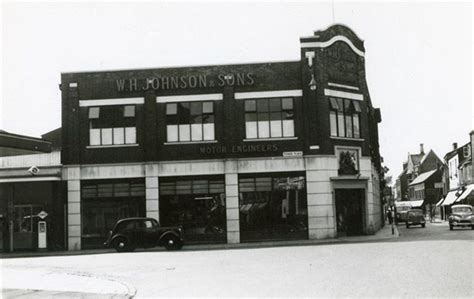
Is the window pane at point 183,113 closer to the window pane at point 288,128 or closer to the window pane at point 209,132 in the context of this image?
the window pane at point 209,132

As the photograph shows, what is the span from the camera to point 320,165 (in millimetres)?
30656

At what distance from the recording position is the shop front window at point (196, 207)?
101 feet

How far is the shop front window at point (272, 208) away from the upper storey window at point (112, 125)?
6227 millimetres

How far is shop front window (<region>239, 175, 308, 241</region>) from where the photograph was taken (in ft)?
100

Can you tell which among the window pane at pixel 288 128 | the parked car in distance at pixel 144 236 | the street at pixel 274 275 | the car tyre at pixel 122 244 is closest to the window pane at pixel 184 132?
the window pane at pixel 288 128

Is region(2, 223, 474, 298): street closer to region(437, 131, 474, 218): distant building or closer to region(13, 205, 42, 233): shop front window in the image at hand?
region(13, 205, 42, 233): shop front window

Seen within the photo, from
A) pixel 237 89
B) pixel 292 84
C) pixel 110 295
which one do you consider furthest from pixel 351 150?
pixel 110 295

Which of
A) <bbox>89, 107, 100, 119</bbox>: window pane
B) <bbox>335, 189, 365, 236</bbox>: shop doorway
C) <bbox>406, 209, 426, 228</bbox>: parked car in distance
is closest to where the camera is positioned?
<bbox>89, 107, 100, 119</bbox>: window pane

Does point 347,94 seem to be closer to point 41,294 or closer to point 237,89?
point 237,89

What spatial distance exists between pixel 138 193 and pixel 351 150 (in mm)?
11232

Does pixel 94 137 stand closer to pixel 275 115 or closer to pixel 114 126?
pixel 114 126

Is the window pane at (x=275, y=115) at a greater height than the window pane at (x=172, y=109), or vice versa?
the window pane at (x=172, y=109)

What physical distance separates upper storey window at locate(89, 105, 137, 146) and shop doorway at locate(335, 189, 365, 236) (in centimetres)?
1107

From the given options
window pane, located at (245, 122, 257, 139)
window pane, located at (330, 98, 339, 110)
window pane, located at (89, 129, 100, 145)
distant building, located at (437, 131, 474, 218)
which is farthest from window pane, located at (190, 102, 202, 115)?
distant building, located at (437, 131, 474, 218)
